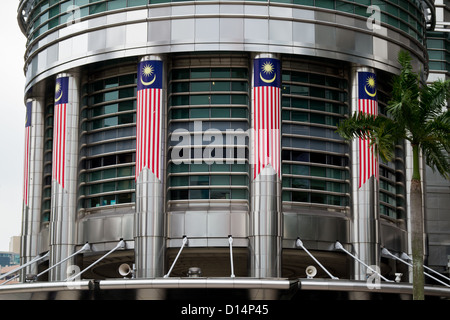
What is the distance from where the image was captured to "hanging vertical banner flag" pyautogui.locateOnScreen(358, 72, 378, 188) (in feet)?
170

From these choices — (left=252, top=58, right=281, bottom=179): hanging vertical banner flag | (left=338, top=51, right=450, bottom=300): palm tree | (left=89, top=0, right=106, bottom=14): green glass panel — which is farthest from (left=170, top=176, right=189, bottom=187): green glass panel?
(left=338, top=51, right=450, bottom=300): palm tree

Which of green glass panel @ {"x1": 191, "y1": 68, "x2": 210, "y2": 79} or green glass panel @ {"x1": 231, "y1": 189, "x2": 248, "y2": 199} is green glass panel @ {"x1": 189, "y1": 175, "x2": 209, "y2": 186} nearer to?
green glass panel @ {"x1": 231, "y1": 189, "x2": 248, "y2": 199}

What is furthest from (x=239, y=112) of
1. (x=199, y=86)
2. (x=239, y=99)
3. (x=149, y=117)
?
(x=149, y=117)

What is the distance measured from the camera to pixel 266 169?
4916 centimetres

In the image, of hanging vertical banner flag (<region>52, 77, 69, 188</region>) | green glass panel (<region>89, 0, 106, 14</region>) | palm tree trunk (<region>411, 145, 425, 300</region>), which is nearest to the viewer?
palm tree trunk (<region>411, 145, 425, 300</region>)

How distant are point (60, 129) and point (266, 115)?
1252 centimetres

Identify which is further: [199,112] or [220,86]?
[220,86]

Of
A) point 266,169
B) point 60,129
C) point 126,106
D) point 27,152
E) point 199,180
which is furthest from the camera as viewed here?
point 27,152

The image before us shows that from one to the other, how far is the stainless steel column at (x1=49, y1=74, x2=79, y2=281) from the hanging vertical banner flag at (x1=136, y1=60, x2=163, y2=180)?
4.74 m

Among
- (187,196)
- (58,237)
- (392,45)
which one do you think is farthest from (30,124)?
(392,45)

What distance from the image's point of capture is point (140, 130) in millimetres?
50188

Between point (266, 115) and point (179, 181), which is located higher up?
point (266, 115)

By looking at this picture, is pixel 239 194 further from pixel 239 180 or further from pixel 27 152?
pixel 27 152
